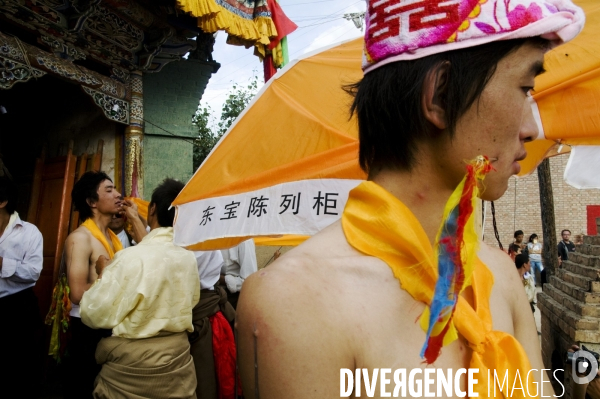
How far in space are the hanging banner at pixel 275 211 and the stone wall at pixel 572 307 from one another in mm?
3057

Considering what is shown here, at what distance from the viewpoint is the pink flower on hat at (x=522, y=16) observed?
37.2 inches

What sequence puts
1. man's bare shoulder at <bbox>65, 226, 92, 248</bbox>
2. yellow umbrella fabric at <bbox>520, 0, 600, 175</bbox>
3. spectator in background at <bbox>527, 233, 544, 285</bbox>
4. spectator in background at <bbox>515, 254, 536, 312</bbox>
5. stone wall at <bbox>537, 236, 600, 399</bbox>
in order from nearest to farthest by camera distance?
yellow umbrella fabric at <bbox>520, 0, 600, 175</bbox>, man's bare shoulder at <bbox>65, 226, 92, 248</bbox>, stone wall at <bbox>537, 236, 600, 399</bbox>, spectator in background at <bbox>515, 254, 536, 312</bbox>, spectator in background at <bbox>527, 233, 544, 285</bbox>

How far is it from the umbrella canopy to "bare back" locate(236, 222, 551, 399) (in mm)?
894

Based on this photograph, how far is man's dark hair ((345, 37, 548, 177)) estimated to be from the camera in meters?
0.98

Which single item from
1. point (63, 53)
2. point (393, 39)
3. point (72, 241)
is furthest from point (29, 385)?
point (393, 39)

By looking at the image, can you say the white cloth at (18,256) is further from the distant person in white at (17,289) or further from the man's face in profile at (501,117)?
the man's face in profile at (501,117)

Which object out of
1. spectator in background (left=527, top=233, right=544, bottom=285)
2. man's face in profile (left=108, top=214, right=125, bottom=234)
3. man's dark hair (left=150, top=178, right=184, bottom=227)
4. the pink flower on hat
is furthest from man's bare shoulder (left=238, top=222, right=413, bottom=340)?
spectator in background (left=527, top=233, right=544, bottom=285)

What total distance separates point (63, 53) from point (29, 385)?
128 inches

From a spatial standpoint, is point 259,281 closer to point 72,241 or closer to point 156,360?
point 156,360

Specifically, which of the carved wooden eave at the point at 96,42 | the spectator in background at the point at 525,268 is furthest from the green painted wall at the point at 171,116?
the spectator in background at the point at 525,268

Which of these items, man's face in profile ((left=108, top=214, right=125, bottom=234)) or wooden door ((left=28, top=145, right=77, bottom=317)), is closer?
man's face in profile ((left=108, top=214, right=125, bottom=234))

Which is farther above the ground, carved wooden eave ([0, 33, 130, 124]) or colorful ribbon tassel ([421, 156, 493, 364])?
carved wooden eave ([0, 33, 130, 124])

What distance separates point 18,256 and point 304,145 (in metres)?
2.95

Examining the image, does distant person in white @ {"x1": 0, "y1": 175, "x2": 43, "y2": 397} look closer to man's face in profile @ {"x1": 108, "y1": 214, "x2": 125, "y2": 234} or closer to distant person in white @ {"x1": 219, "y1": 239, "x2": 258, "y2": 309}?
man's face in profile @ {"x1": 108, "y1": 214, "x2": 125, "y2": 234}
